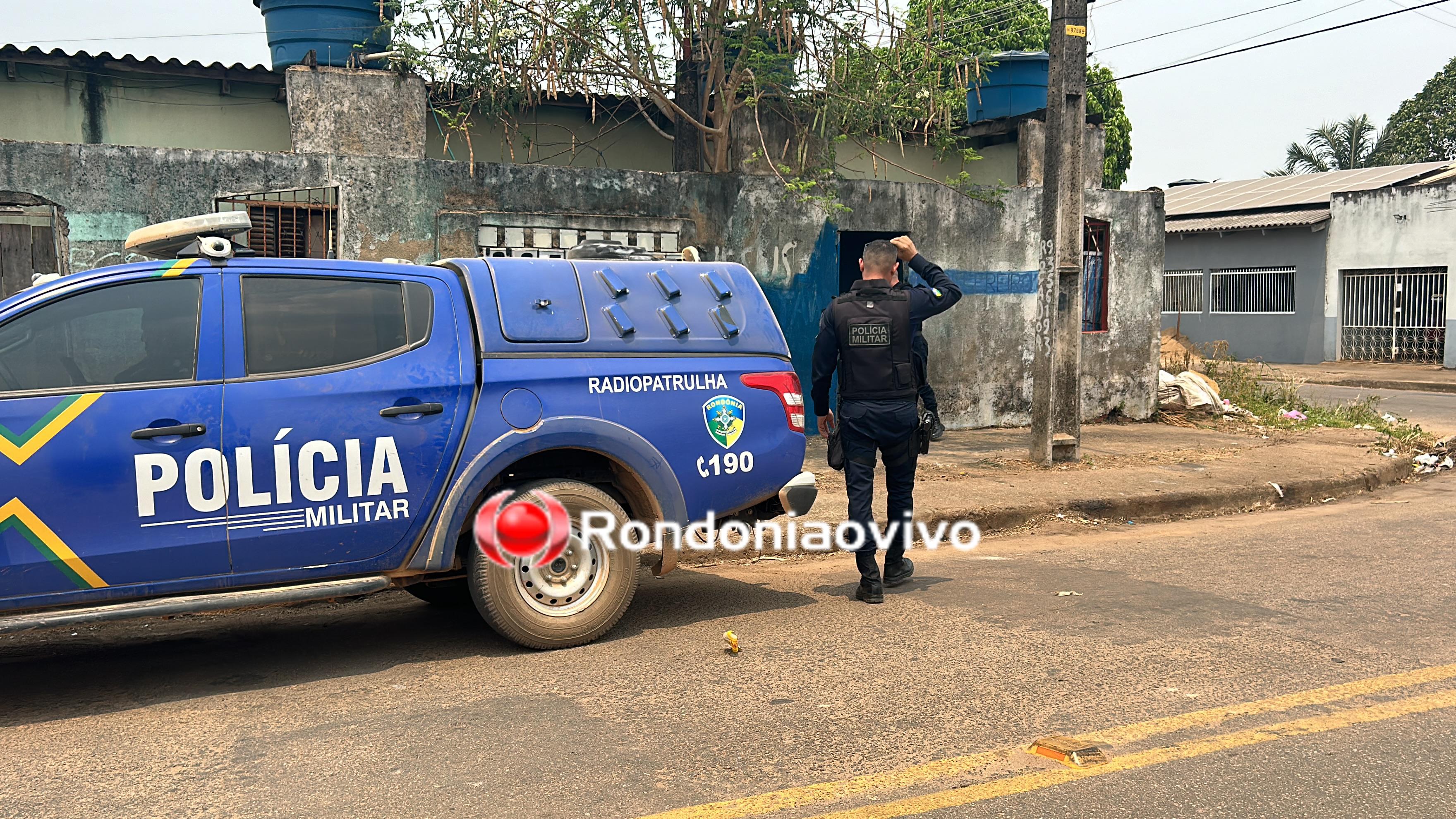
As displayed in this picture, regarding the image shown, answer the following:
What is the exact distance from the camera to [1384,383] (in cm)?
2289

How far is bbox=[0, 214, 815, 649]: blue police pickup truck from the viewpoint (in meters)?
4.49

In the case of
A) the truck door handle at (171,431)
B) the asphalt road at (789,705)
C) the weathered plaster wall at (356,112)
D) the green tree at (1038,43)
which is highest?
the green tree at (1038,43)

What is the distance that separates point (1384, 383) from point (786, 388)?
2093 centimetres

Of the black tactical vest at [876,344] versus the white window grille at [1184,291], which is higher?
the white window grille at [1184,291]

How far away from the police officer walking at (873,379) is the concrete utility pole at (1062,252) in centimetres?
441

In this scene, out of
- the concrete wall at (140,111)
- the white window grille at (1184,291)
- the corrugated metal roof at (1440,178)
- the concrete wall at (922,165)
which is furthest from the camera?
the white window grille at (1184,291)

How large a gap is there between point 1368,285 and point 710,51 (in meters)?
21.9

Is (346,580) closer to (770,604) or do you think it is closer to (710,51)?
(770,604)

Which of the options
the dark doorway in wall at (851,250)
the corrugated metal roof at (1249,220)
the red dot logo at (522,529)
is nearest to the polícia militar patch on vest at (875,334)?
the red dot logo at (522,529)

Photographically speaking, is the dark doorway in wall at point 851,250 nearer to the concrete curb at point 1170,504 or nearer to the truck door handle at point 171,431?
the concrete curb at point 1170,504

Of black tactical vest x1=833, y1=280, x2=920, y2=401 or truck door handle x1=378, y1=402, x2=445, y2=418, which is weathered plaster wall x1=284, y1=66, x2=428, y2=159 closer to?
black tactical vest x1=833, y1=280, x2=920, y2=401

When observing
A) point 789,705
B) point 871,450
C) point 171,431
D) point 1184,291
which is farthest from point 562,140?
point 1184,291

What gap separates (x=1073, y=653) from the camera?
17.0ft

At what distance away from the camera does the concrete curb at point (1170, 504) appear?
8672mm
